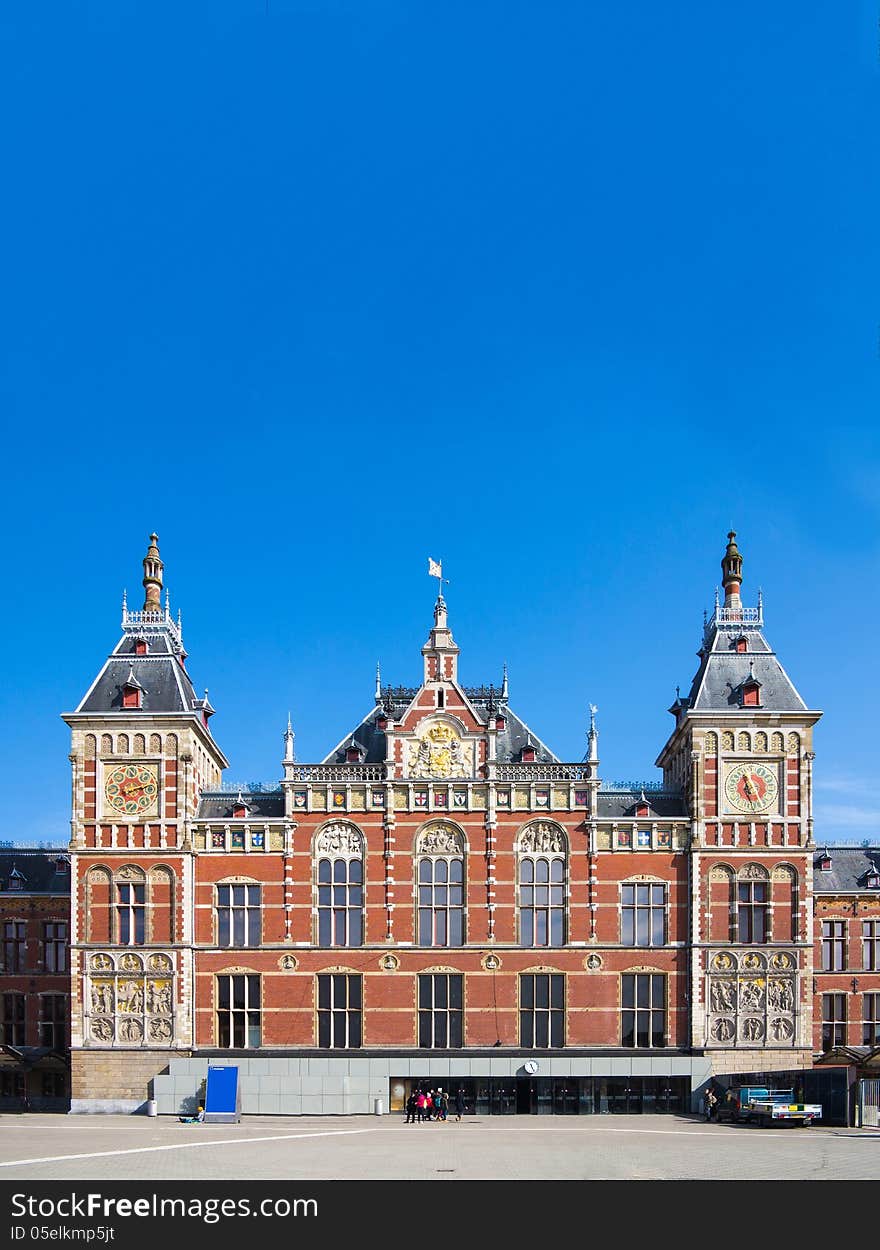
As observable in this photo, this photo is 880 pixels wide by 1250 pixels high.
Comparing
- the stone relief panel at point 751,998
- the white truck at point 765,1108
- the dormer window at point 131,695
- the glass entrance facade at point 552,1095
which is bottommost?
the glass entrance facade at point 552,1095

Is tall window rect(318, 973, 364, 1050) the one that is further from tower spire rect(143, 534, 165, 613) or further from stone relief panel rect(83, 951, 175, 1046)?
tower spire rect(143, 534, 165, 613)

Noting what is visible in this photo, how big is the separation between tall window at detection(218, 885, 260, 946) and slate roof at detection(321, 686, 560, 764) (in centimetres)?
683

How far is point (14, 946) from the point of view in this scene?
71562 millimetres

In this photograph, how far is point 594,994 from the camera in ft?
207

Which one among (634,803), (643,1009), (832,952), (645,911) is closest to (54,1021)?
(643,1009)

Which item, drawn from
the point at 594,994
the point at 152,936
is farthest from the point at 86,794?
the point at 594,994

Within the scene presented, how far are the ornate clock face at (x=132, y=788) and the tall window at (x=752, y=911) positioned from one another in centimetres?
2635

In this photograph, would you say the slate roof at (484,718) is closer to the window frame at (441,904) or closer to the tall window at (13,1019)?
the window frame at (441,904)

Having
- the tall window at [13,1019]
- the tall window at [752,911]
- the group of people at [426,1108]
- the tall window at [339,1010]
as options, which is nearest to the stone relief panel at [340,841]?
the tall window at [339,1010]

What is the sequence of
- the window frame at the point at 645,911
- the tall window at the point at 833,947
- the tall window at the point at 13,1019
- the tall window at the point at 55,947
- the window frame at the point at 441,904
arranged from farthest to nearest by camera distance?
the tall window at the point at 55,947
the tall window at the point at 13,1019
the tall window at the point at 833,947
the window frame at the point at 441,904
the window frame at the point at 645,911

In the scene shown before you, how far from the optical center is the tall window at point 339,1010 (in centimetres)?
6306

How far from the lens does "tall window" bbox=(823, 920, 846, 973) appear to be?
69.7 meters

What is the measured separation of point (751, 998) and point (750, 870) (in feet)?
18.0

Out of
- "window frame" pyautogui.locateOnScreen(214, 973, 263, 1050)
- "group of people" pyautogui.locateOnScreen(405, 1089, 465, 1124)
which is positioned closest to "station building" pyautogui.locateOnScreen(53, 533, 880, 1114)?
"window frame" pyautogui.locateOnScreen(214, 973, 263, 1050)
